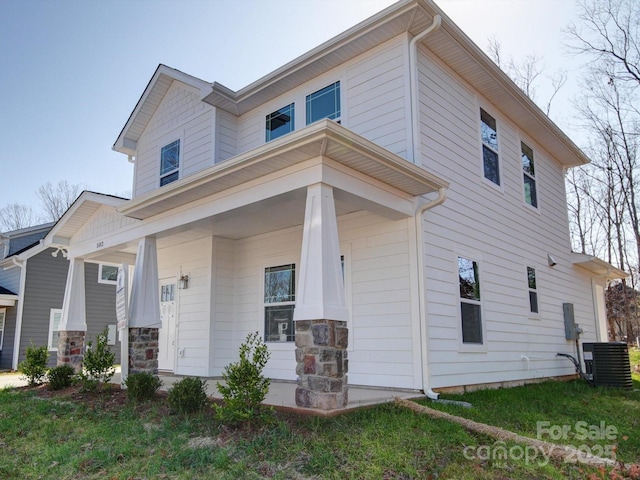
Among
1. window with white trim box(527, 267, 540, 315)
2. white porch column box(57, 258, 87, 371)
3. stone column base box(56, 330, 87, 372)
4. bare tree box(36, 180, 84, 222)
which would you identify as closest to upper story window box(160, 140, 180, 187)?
white porch column box(57, 258, 87, 371)

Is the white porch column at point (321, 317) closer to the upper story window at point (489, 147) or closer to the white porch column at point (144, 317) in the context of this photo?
the white porch column at point (144, 317)

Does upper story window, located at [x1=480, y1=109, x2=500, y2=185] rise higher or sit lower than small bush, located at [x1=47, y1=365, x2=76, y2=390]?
higher

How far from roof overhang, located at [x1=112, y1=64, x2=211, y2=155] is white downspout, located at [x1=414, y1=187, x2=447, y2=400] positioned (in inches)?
217

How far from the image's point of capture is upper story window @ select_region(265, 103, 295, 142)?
28.3 ft

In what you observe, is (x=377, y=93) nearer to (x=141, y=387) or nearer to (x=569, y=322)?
(x=141, y=387)

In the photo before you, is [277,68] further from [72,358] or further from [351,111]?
A: [72,358]

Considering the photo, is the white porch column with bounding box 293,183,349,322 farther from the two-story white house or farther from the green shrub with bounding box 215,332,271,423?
the green shrub with bounding box 215,332,271,423

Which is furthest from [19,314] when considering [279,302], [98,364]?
[279,302]

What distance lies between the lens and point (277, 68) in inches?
326

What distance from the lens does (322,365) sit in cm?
483

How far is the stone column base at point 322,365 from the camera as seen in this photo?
15.7 feet

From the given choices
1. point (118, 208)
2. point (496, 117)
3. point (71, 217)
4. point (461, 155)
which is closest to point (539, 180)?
point (496, 117)

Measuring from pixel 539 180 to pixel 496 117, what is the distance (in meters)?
2.42

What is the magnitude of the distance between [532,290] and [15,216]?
31.3 metres
